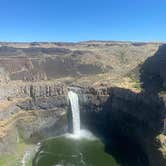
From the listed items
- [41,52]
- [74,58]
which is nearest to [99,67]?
[74,58]

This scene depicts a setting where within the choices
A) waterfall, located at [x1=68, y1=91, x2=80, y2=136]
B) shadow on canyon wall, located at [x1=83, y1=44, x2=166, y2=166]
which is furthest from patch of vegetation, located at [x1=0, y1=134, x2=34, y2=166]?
shadow on canyon wall, located at [x1=83, y1=44, x2=166, y2=166]

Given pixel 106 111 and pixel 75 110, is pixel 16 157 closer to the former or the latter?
pixel 75 110

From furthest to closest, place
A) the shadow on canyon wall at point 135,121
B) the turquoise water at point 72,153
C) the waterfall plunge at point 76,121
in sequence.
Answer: the waterfall plunge at point 76,121, the turquoise water at point 72,153, the shadow on canyon wall at point 135,121

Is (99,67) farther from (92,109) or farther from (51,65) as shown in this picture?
(92,109)

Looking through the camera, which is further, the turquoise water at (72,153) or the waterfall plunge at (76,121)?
the waterfall plunge at (76,121)

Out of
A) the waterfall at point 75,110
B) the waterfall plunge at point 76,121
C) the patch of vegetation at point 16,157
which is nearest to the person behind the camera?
the patch of vegetation at point 16,157

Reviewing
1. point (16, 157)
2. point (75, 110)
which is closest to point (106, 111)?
point (75, 110)

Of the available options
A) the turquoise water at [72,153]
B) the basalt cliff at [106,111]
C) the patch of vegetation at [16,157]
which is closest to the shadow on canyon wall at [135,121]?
the basalt cliff at [106,111]

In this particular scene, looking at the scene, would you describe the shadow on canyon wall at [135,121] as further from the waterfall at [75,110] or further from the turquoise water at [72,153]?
the waterfall at [75,110]
